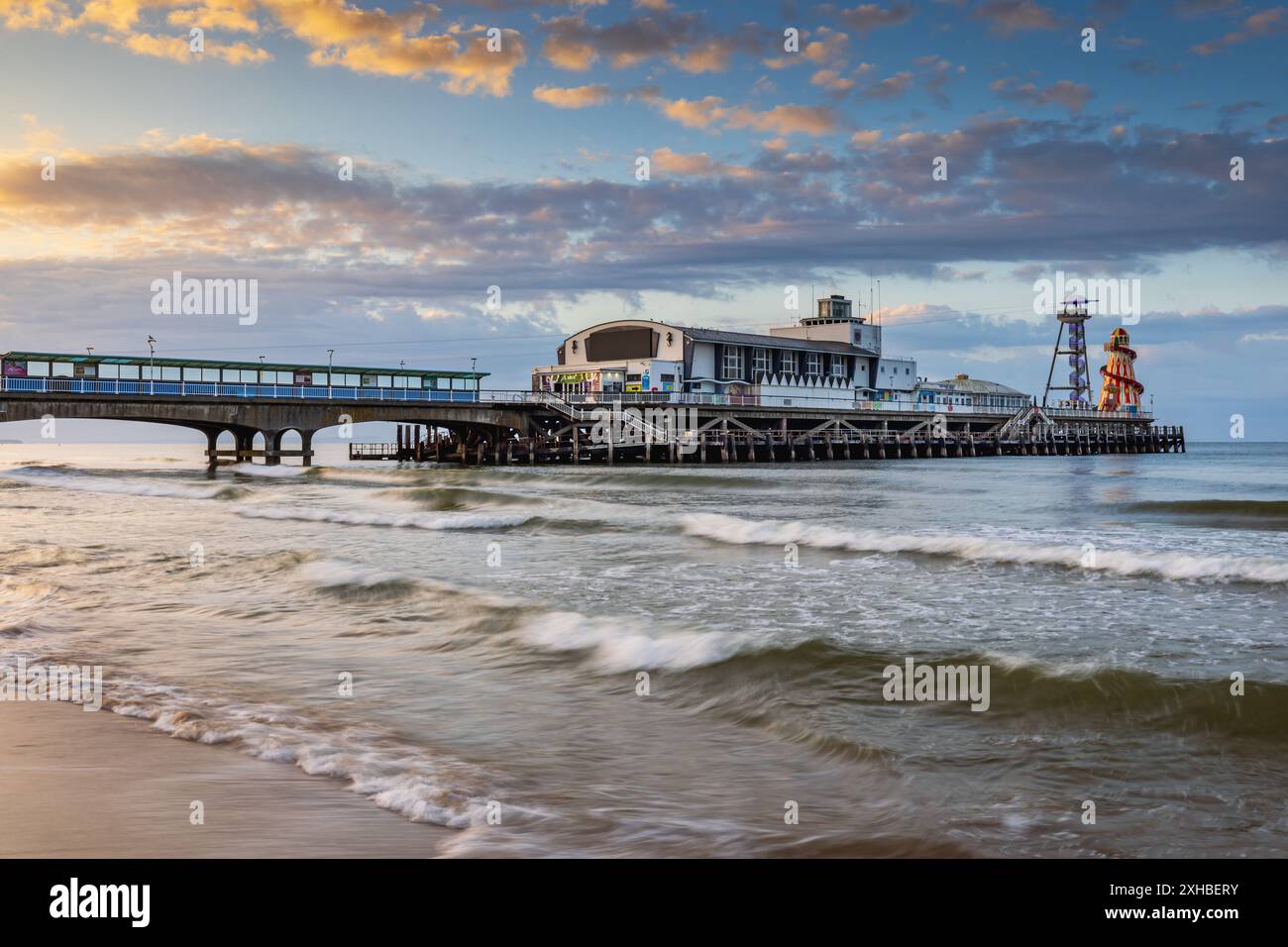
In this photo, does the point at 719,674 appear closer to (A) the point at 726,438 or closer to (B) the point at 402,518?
(B) the point at 402,518

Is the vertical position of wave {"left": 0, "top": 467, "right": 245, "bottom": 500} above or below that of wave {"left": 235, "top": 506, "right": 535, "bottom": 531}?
above

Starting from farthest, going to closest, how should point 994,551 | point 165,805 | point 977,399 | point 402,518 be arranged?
point 977,399, point 402,518, point 994,551, point 165,805

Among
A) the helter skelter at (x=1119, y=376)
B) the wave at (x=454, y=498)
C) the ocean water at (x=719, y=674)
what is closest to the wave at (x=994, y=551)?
the ocean water at (x=719, y=674)

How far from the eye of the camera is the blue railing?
53.8 metres

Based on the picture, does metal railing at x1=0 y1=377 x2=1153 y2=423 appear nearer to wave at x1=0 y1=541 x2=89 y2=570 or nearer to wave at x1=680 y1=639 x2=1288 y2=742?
wave at x1=0 y1=541 x2=89 y2=570

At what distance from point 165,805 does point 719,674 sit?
214 inches

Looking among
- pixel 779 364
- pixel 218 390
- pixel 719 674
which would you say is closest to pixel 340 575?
pixel 719 674

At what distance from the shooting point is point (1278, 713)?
841cm

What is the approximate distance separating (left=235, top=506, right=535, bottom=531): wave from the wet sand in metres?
19.6

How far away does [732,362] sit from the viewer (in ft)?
262

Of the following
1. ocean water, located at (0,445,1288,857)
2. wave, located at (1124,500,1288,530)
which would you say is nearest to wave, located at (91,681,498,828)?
ocean water, located at (0,445,1288,857)
